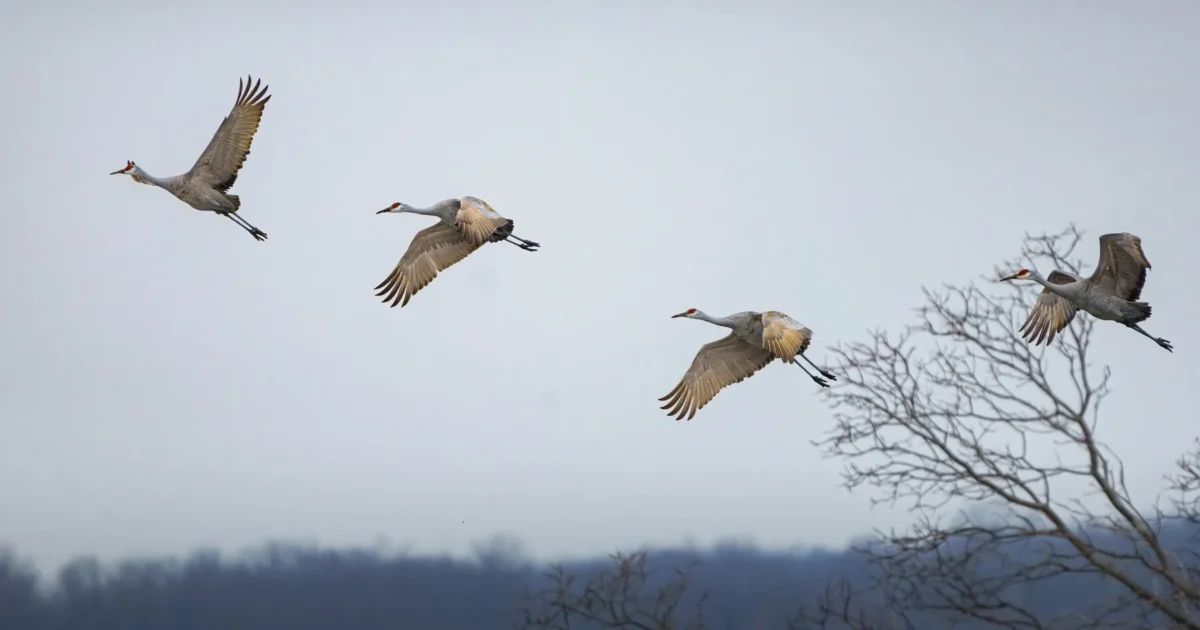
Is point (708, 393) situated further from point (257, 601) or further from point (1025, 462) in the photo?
point (257, 601)

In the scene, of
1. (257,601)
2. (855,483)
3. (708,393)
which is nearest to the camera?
(855,483)

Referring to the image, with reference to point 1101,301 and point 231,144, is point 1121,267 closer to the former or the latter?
point 1101,301

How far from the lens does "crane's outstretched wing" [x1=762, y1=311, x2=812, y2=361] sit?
75.3 feet

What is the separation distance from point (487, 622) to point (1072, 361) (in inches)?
887

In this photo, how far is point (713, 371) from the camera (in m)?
25.1

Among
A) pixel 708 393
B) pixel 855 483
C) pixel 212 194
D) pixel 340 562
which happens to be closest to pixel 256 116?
pixel 212 194

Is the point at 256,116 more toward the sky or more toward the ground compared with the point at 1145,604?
more toward the sky

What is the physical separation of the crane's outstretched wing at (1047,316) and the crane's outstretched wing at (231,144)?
13.9 meters

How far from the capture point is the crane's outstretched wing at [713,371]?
2498 centimetres

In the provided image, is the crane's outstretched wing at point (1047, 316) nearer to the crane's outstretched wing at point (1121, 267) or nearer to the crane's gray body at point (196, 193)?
the crane's outstretched wing at point (1121, 267)

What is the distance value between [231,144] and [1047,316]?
1462 centimetres

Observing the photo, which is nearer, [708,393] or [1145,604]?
[1145,604]

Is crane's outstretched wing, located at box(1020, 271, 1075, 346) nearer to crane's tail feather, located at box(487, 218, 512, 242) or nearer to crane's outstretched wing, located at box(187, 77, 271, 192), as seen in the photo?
crane's tail feather, located at box(487, 218, 512, 242)

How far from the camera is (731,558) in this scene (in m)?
38.1
